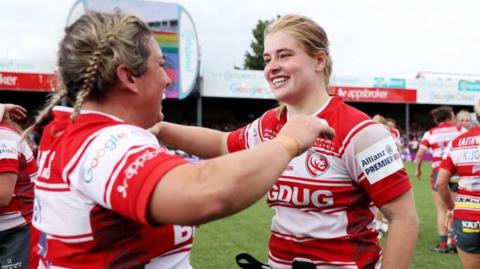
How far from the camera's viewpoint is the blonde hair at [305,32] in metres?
2.06

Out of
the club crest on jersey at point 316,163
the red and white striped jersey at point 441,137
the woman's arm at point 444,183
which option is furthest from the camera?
the red and white striped jersey at point 441,137

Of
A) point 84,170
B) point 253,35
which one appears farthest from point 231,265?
point 253,35

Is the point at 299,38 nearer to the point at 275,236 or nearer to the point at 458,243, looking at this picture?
the point at 275,236

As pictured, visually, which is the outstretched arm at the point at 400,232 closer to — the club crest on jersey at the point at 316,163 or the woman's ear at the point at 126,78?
the club crest on jersey at the point at 316,163

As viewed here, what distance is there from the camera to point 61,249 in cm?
143

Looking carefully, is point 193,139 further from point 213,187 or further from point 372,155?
point 213,187

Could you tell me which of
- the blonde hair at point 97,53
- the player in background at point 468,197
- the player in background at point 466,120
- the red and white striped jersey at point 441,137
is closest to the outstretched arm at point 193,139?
the blonde hair at point 97,53

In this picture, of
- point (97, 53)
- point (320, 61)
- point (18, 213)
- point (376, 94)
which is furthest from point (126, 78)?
point (376, 94)

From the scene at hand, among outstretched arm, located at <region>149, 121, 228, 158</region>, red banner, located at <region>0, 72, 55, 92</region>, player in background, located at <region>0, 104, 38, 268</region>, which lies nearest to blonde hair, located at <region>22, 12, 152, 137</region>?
outstretched arm, located at <region>149, 121, 228, 158</region>

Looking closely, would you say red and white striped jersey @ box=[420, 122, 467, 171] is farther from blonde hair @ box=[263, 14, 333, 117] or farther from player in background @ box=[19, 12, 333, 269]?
player in background @ box=[19, 12, 333, 269]

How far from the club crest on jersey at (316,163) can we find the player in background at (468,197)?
8.67 feet

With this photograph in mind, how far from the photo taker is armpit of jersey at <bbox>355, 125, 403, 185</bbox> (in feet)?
6.08

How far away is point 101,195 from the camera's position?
1259mm

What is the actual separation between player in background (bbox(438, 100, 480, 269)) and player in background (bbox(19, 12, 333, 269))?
10.1ft
